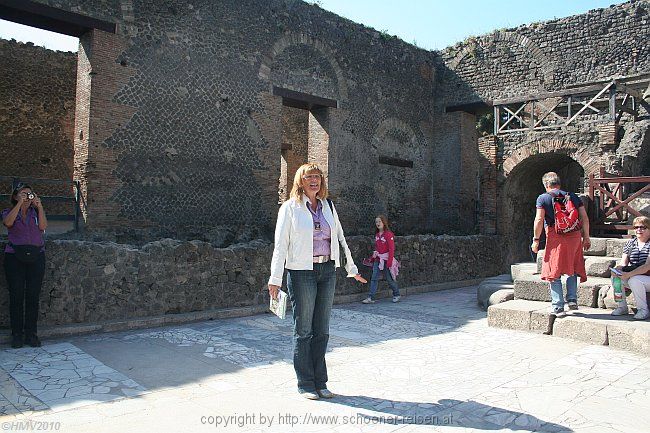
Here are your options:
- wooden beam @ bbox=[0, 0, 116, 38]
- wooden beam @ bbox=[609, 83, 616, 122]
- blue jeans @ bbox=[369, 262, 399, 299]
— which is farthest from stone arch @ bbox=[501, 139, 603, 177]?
wooden beam @ bbox=[0, 0, 116, 38]

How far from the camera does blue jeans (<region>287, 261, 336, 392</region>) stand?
4176 mm

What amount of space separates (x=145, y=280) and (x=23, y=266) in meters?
1.68

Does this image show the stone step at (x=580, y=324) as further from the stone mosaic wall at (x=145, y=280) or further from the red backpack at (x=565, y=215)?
the stone mosaic wall at (x=145, y=280)

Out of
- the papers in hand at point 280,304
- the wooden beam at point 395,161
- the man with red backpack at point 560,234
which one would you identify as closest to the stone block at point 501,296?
the man with red backpack at point 560,234

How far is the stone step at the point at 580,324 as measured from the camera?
5836 millimetres

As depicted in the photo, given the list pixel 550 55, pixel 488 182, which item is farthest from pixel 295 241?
pixel 550 55

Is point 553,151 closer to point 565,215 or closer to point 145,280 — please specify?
point 565,215

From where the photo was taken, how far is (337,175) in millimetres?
15023

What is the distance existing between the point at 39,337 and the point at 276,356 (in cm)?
281

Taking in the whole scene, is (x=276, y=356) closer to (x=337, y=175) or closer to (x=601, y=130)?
(x=337, y=175)

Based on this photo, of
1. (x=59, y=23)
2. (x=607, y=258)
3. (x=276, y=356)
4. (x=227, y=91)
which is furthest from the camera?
(x=227, y=91)

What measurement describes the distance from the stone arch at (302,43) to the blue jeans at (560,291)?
884 centimetres

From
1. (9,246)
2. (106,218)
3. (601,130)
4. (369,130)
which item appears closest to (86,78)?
(106,218)

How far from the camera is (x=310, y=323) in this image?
4.20 metres
